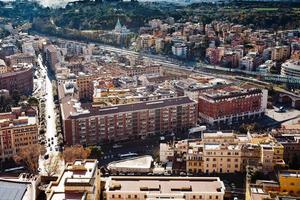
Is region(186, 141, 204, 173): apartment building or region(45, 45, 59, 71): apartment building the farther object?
region(45, 45, 59, 71): apartment building

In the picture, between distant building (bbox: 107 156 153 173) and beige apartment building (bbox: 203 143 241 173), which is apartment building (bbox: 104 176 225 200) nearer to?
beige apartment building (bbox: 203 143 241 173)

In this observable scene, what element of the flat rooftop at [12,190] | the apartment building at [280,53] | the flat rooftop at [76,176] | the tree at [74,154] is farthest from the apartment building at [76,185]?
the apartment building at [280,53]

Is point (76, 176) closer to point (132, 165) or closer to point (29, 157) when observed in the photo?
point (132, 165)

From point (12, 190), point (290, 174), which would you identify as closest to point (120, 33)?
point (290, 174)

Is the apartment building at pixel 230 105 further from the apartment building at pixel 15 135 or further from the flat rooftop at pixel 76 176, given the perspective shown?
the flat rooftop at pixel 76 176

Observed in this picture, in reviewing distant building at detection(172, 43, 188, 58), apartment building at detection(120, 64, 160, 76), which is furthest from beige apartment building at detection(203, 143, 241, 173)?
distant building at detection(172, 43, 188, 58)

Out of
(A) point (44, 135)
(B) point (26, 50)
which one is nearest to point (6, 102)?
(A) point (44, 135)
